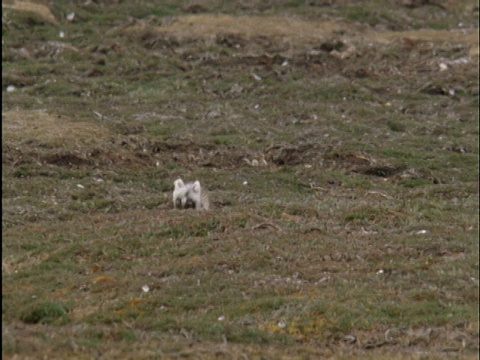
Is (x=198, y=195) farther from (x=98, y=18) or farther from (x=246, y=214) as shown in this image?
(x=98, y=18)

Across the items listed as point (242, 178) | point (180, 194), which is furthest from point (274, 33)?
point (180, 194)

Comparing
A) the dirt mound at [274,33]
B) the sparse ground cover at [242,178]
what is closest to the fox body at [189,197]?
the sparse ground cover at [242,178]

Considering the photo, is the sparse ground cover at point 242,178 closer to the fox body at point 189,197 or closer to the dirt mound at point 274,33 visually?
the dirt mound at point 274,33

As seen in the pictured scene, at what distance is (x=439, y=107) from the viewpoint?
31.4 meters

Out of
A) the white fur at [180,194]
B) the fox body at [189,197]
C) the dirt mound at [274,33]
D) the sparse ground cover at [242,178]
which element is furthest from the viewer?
the dirt mound at [274,33]

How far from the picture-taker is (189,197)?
19.0 meters

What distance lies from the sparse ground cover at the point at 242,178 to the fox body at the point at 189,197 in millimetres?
580

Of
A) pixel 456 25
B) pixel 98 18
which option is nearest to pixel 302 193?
pixel 98 18

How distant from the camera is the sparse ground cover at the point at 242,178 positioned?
11.9 meters

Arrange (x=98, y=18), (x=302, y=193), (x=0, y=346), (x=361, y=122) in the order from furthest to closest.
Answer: (x=98, y=18), (x=361, y=122), (x=302, y=193), (x=0, y=346)

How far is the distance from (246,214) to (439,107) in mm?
15369

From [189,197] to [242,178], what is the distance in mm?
3907

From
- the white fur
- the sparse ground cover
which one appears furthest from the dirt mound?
the white fur

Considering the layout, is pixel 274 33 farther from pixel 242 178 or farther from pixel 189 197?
pixel 189 197
